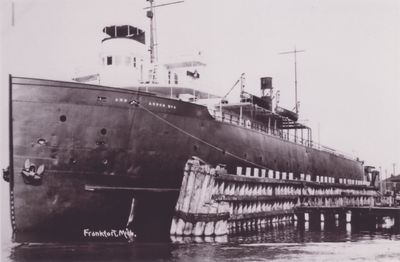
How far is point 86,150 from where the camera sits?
18734mm

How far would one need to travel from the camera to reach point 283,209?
30.4m

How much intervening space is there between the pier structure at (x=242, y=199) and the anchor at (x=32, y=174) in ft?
17.8

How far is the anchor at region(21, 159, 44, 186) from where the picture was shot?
715 inches

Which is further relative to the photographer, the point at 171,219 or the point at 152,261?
the point at 171,219

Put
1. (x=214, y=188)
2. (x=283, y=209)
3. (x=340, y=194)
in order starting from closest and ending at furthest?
1. (x=214, y=188)
2. (x=283, y=209)
3. (x=340, y=194)

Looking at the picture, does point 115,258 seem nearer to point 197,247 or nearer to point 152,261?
point 152,261

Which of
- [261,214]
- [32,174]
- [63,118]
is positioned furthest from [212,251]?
[261,214]

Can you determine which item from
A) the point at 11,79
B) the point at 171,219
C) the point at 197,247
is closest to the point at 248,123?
the point at 171,219

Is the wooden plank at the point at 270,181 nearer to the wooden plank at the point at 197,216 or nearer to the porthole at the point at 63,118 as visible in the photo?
the wooden plank at the point at 197,216

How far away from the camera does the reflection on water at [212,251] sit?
50.9 ft

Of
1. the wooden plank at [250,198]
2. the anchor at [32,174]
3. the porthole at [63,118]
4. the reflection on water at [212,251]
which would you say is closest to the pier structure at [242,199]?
the wooden plank at [250,198]

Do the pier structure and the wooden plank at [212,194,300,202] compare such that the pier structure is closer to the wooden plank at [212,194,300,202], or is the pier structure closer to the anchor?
the wooden plank at [212,194,300,202]

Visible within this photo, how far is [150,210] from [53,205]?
12.5 ft

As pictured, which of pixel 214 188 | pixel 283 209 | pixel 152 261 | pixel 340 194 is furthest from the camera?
pixel 340 194
